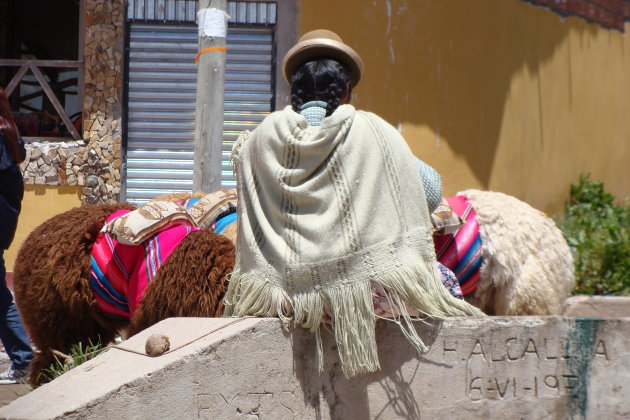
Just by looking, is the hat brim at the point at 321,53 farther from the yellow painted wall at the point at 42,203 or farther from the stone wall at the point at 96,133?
the yellow painted wall at the point at 42,203

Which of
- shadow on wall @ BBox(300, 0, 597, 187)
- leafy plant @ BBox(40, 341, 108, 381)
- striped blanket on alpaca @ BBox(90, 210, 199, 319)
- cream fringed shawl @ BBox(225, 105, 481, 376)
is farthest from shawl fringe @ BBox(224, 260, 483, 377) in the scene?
shadow on wall @ BBox(300, 0, 597, 187)

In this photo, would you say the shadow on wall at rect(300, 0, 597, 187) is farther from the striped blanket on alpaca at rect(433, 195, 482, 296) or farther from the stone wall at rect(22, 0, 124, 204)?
the striped blanket on alpaca at rect(433, 195, 482, 296)

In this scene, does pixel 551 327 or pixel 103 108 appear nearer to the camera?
pixel 551 327

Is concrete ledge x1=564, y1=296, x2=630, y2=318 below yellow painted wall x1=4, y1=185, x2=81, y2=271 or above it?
below

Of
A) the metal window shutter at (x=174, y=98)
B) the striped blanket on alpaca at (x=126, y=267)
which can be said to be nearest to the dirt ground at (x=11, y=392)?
the striped blanket on alpaca at (x=126, y=267)

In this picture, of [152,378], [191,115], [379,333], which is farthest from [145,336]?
[191,115]

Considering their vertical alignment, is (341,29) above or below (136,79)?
above

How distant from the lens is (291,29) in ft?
25.6

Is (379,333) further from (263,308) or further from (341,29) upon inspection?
(341,29)

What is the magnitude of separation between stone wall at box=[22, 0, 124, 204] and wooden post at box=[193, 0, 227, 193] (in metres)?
2.46

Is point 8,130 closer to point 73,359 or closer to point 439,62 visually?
point 73,359

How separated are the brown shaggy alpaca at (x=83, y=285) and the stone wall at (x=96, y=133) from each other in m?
3.58

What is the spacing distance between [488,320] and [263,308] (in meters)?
0.82

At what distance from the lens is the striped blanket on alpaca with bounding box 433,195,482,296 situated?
14.2 feet
